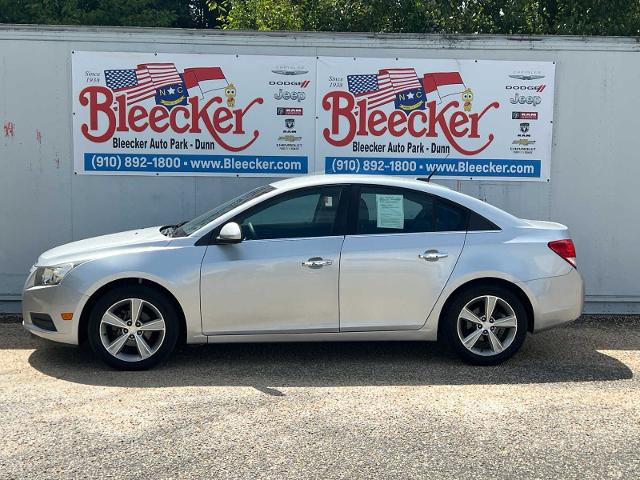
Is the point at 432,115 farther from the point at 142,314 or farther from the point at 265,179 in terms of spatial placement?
the point at 142,314

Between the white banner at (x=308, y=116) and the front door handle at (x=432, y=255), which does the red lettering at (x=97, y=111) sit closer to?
the white banner at (x=308, y=116)

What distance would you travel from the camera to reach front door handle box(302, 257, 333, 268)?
19.5 ft

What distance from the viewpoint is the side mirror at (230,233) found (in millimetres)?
5824

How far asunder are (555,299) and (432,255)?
1.14 m

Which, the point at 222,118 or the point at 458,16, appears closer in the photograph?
the point at 222,118

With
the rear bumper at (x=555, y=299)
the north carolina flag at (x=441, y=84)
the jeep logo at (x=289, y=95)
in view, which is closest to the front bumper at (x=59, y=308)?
the jeep logo at (x=289, y=95)

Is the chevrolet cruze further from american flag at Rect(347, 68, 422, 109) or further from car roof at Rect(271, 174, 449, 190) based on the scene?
american flag at Rect(347, 68, 422, 109)

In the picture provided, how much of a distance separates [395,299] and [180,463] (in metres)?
2.48

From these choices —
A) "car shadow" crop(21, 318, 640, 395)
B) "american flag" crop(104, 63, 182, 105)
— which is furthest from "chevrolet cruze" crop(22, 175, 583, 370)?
"american flag" crop(104, 63, 182, 105)

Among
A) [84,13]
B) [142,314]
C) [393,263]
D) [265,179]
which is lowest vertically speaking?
[142,314]

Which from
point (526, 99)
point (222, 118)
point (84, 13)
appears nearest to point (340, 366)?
point (222, 118)

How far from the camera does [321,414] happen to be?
5.01 m

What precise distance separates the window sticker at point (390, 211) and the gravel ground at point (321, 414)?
1.21 meters

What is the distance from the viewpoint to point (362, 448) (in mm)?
4438
